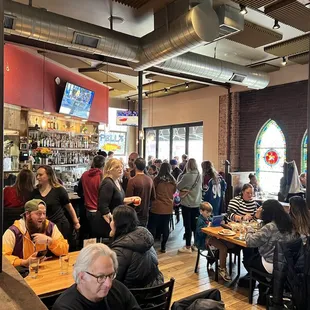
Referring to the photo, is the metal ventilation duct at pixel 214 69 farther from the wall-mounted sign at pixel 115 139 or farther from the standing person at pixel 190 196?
the wall-mounted sign at pixel 115 139

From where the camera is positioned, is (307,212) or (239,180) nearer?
(307,212)

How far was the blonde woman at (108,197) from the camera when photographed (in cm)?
371

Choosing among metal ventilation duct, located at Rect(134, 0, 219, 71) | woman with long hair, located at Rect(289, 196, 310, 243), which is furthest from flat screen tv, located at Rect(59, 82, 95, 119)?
woman with long hair, located at Rect(289, 196, 310, 243)

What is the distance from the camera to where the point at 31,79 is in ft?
19.9

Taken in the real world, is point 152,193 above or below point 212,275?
above

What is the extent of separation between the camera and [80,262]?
1.64 m

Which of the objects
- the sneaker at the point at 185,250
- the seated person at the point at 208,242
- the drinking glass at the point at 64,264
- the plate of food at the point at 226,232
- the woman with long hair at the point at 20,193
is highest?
the woman with long hair at the point at 20,193

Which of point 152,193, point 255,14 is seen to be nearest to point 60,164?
point 152,193

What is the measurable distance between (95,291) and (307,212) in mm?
2348

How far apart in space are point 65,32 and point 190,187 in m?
3.16

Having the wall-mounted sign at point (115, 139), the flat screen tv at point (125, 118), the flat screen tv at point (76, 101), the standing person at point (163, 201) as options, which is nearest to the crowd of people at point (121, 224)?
the standing person at point (163, 201)

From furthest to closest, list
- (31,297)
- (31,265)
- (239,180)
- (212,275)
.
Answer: (239,180)
(212,275)
(31,265)
(31,297)

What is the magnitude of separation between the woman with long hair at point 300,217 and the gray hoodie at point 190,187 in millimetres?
2336

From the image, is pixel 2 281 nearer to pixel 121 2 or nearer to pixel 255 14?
pixel 121 2
